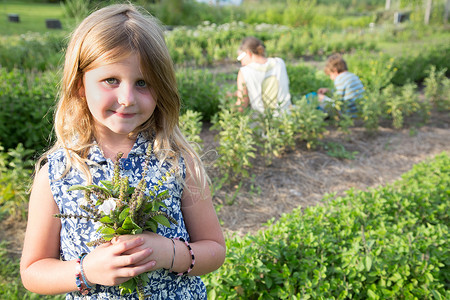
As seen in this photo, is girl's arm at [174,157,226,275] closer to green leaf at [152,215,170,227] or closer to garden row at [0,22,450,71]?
green leaf at [152,215,170,227]

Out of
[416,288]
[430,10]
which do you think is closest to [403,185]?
[416,288]

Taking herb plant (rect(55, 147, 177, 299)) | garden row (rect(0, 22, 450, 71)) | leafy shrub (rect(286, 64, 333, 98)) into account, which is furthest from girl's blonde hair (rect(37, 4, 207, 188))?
garden row (rect(0, 22, 450, 71))

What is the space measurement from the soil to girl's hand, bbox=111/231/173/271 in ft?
7.24

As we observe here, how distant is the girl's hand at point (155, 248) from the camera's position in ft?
3.52

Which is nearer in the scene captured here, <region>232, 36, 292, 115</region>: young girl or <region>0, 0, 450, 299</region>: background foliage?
<region>0, 0, 450, 299</region>: background foliage

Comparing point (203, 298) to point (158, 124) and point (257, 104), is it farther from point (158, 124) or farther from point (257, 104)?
point (257, 104)

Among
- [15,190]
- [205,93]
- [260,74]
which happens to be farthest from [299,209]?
[205,93]

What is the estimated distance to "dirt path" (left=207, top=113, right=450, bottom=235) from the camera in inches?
154

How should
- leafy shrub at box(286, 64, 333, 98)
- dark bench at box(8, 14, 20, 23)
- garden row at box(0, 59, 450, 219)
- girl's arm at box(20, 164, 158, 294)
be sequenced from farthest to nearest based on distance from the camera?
1. dark bench at box(8, 14, 20, 23)
2. leafy shrub at box(286, 64, 333, 98)
3. garden row at box(0, 59, 450, 219)
4. girl's arm at box(20, 164, 158, 294)

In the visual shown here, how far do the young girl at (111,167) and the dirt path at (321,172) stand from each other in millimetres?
2223

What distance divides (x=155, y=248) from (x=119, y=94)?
1.55 ft

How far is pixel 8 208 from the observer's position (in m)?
3.59

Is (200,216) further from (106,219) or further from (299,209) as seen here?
(299,209)

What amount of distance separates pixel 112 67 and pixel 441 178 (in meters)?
3.51
